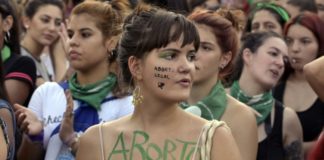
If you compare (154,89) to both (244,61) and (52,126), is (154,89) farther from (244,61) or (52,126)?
(244,61)

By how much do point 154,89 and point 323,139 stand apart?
119 cm

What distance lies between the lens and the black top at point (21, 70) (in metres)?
6.98

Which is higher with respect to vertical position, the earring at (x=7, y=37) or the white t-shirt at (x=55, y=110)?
the earring at (x=7, y=37)

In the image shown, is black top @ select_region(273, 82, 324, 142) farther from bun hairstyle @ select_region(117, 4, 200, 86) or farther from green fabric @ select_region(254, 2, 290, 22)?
bun hairstyle @ select_region(117, 4, 200, 86)

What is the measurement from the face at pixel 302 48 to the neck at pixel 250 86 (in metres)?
0.64

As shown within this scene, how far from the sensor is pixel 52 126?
650 centimetres

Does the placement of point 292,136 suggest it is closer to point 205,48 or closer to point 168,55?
point 205,48

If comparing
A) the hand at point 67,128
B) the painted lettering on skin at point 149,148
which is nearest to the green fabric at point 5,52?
the hand at point 67,128

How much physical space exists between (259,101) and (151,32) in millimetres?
2334

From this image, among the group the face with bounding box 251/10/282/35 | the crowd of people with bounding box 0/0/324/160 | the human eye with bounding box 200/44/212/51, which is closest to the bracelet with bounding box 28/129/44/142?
the crowd of people with bounding box 0/0/324/160

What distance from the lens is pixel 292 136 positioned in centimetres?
715

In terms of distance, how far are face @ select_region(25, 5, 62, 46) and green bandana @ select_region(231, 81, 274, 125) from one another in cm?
273

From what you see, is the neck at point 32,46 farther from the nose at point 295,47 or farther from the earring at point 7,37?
the nose at point 295,47

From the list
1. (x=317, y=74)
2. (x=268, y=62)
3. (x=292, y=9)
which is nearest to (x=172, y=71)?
(x=317, y=74)
